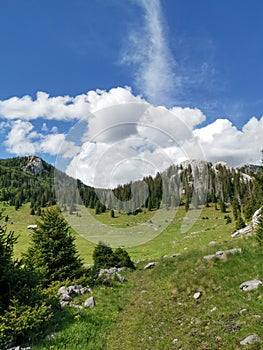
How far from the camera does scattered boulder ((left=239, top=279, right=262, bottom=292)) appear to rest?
12.3 meters

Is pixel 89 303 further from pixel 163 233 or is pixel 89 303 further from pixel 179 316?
pixel 163 233

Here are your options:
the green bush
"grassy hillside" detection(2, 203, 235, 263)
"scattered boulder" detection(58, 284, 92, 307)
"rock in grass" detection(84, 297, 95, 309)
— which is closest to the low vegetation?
the green bush

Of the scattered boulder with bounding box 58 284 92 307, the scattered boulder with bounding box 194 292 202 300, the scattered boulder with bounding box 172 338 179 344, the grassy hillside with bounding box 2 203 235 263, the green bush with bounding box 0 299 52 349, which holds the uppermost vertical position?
the green bush with bounding box 0 299 52 349

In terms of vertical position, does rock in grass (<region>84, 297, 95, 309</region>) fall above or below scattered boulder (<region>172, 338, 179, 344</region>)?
below

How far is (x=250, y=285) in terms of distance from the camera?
→ 12547mm

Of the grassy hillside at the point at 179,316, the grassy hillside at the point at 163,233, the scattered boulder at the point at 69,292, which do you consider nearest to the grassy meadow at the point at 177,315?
the grassy hillside at the point at 179,316

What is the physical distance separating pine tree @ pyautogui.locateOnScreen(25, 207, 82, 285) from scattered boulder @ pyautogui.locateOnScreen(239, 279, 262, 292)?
446 inches

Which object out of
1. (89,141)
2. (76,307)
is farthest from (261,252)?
(89,141)

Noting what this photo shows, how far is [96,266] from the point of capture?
31.1 metres

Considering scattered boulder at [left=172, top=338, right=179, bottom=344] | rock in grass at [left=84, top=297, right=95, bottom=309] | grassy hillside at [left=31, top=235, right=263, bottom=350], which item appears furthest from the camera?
rock in grass at [left=84, top=297, right=95, bottom=309]

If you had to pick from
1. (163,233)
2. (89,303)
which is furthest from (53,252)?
(163,233)

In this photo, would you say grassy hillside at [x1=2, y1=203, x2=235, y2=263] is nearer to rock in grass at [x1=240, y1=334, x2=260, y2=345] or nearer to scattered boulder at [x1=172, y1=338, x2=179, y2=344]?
scattered boulder at [x1=172, y1=338, x2=179, y2=344]

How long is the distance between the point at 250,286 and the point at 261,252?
15.8ft

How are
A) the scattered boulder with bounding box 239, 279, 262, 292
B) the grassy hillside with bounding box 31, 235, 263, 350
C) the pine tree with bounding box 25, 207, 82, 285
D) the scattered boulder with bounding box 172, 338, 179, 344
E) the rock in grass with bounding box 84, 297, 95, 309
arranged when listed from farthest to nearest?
the pine tree with bounding box 25, 207, 82, 285
the rock in grass with bounding box 84, 297, 95, 309
the scattered boulder with bounding box 239, 279, 262, 292
the scattered boulder with bounding box 172, 338, 179, 344
the grassy hillside with bounding box 31, 235, 263, 350
